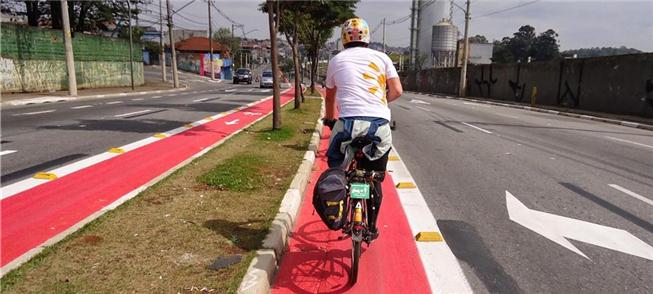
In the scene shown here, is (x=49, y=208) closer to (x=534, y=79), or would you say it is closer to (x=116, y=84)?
(x=534, y=79)

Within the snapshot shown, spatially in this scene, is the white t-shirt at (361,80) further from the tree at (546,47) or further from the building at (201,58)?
the tree at (546,47)

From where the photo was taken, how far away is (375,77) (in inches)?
153

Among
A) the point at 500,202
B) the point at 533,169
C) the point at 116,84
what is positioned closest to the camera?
the point at 500,202

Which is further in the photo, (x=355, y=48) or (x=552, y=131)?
(x=552, y=131)

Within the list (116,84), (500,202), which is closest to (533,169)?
(500,202)

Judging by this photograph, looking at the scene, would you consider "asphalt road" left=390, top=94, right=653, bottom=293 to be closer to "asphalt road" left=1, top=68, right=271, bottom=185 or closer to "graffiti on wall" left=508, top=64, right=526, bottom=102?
"asphalt road" left=1, top=68, right=271, bottom=185

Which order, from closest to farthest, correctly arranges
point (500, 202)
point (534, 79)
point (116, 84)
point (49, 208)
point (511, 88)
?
point (49, 208) < point (500, 202) < point (534, 79) < point (511, 88) < point (116, 84)

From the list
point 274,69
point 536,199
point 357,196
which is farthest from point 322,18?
point 357,196

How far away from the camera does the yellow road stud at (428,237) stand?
15.3 feet

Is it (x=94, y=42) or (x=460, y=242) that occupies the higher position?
(x=94, y=42)

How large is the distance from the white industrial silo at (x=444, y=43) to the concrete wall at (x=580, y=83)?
44.7m

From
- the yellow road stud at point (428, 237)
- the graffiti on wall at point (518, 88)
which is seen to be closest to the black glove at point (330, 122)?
the yellow road stud at point (428, 237)

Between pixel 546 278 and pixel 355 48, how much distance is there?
2367 mm

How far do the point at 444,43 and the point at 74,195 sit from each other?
8020cm
